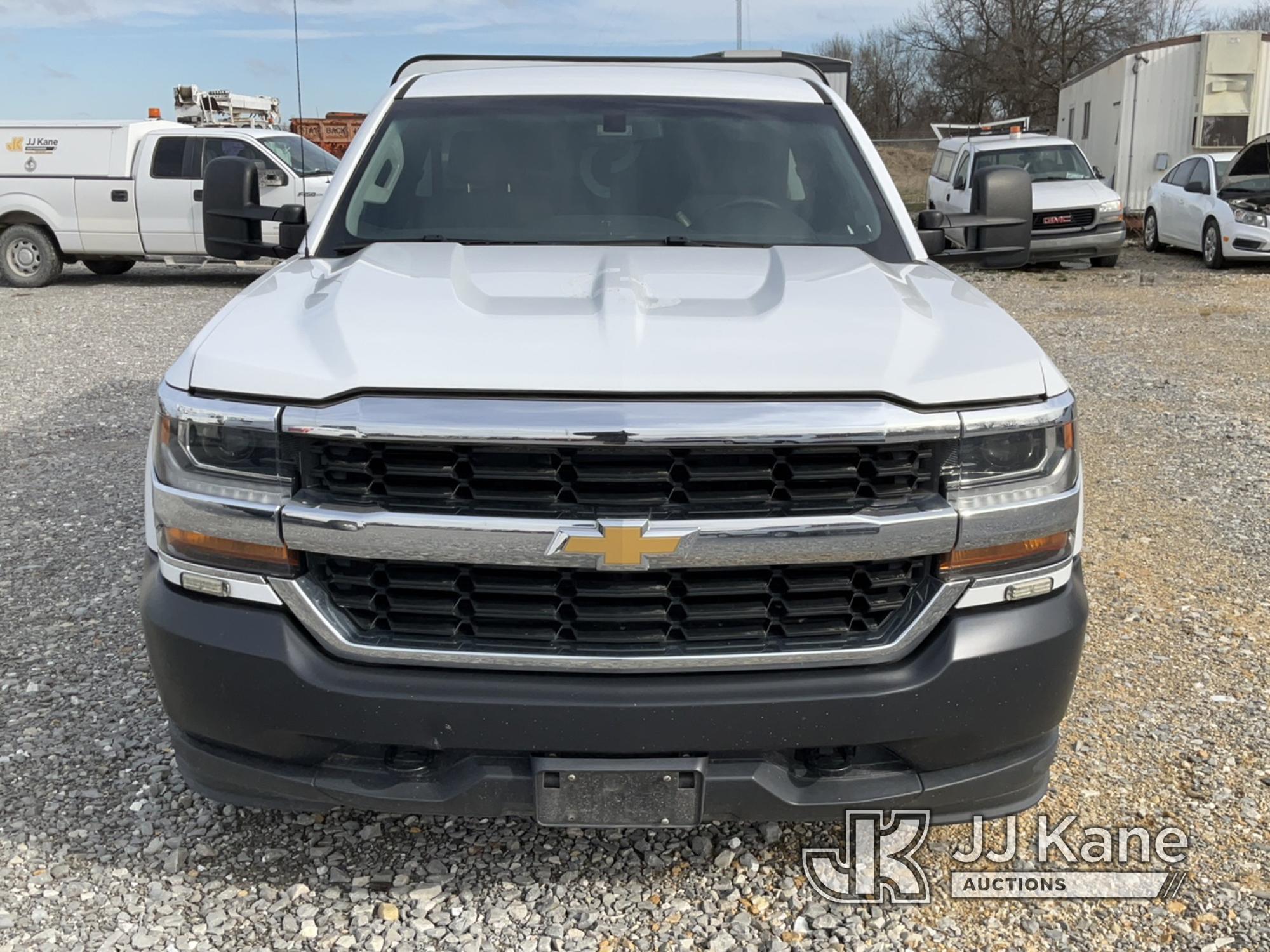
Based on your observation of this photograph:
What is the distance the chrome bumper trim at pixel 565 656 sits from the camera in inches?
93.5

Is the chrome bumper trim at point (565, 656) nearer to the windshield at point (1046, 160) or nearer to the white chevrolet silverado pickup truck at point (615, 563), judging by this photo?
the white chevrolet silverado pickup truck at point (615, 563)

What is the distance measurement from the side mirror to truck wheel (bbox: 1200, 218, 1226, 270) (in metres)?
14.4

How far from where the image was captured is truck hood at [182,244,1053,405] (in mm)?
2342

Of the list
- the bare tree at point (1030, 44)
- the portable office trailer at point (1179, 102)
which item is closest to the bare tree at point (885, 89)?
the bare tree at point (1030, 44)

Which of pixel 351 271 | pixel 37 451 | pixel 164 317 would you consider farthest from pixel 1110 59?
pixel 351 271

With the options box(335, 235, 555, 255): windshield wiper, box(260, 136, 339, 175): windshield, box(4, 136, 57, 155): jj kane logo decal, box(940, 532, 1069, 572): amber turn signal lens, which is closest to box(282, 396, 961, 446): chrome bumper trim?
box(940, 532, 1069, 572): amber turn signal lens

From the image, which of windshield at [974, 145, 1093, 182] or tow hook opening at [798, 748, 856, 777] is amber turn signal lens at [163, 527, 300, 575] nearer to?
tow hook opening at [798, 748, 856, 777]

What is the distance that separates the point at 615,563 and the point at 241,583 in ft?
2.56

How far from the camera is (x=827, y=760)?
250cm

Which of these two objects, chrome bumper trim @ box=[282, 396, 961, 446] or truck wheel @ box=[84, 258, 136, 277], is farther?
truck wheel @ box=[84, 258, 136, 277]

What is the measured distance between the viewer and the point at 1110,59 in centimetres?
2175

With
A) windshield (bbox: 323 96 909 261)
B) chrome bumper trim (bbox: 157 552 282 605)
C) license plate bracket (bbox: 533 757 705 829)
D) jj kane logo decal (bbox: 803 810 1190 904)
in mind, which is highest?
windshield (bbox: 323 96 909 261)

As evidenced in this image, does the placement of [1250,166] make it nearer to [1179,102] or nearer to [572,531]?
[1179,102]

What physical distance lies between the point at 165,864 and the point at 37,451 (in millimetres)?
5075
